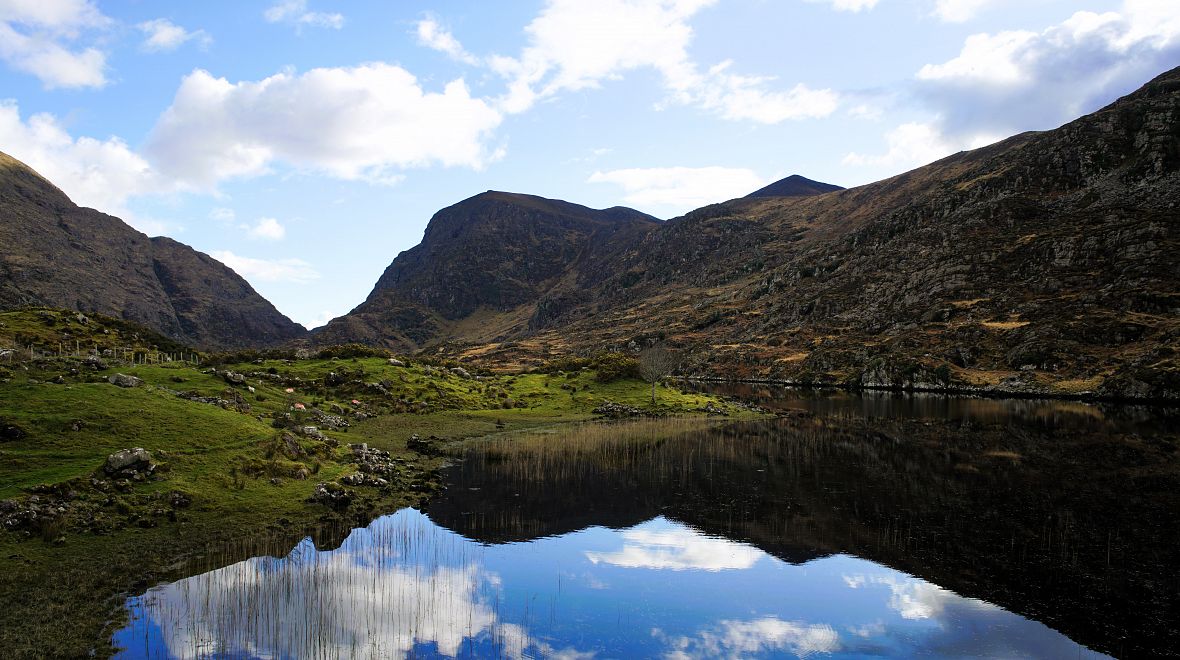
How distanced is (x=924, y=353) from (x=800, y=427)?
263 feet

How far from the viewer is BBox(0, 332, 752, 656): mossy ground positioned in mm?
17688

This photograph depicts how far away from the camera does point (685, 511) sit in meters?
33.6

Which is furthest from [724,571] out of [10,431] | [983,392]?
[983,392]

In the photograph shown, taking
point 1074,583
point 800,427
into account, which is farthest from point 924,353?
point 1074,583

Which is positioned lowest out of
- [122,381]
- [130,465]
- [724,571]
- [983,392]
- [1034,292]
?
[724,571]

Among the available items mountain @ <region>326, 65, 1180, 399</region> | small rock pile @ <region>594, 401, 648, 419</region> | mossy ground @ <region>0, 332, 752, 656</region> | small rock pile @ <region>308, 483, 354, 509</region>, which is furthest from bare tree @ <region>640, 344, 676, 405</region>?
mountain @ <region>326, 65, 1180, 399</region>

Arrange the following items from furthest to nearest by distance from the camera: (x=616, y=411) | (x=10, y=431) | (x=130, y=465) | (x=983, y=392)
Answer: (x=983, y=392) → (x=616, y=411) → (x=10, y=431) → (x=130, y=465)

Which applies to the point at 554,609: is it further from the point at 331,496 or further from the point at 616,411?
the point at 616,411

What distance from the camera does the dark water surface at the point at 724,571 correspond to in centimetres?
1784

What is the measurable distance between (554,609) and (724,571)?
7.70m

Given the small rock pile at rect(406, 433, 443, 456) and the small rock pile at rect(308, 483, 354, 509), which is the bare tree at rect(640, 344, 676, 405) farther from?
the small rock pile at rect(308, 483, 354, 509)

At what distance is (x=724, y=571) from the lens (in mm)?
24469

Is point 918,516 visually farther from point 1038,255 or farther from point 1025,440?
point 1038,255

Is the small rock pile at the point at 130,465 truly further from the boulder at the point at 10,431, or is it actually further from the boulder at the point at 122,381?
the boulder at the point at 122,381
